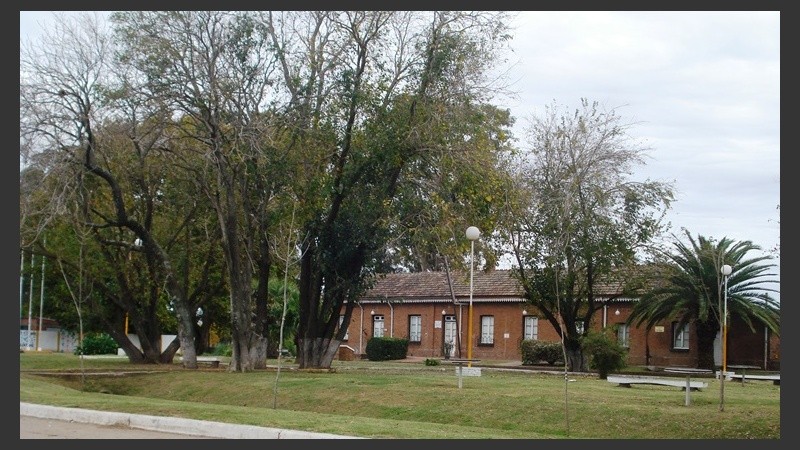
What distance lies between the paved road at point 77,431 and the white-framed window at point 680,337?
118 ft

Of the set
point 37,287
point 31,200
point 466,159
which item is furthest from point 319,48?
point 37,287

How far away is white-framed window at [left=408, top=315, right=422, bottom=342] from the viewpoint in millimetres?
57812

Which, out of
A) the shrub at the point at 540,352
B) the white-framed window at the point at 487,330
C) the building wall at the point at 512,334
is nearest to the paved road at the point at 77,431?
the building wall at the point at 512,334

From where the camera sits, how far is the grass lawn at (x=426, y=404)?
18.1m

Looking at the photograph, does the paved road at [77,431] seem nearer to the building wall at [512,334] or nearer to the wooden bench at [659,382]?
the wooden bench at [659,382]

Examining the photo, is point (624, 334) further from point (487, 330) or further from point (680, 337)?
point (487, 330)

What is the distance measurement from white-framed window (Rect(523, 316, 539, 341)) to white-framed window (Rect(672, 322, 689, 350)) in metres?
7.35

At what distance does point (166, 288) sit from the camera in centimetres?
3578

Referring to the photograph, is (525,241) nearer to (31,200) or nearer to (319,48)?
(319,48)

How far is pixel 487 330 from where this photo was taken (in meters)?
55.1

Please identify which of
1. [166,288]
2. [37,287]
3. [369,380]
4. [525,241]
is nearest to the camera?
[369,380]

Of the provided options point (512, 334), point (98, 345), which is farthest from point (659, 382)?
point (98, 345)

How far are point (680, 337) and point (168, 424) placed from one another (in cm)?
3609

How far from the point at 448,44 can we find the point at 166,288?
13.8 meters
